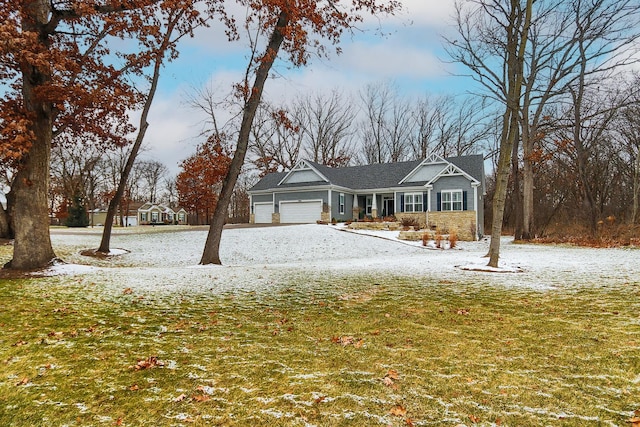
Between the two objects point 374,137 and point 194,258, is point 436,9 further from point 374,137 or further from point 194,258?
point 374,137

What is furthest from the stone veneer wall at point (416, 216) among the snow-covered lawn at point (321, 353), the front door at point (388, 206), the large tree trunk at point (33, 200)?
the large tree trunk at point (33, 200)

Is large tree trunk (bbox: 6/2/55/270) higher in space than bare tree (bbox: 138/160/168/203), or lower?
lower

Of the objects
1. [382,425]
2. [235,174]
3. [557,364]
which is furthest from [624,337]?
[235,174]

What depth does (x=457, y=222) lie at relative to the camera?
23016 millimetres

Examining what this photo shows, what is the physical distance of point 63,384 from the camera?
116 inches

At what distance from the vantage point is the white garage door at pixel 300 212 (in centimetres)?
2777

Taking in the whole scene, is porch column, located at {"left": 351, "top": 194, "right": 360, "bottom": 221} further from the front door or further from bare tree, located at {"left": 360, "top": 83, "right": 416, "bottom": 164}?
bare tree, located at {"left": 360, "top": 83, "right": 416, "bottom": 164}

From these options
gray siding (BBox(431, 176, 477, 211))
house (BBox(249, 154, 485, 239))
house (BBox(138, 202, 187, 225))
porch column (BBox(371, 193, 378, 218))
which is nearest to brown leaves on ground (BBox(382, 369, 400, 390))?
house (BBox(249, 154, 485, 239))

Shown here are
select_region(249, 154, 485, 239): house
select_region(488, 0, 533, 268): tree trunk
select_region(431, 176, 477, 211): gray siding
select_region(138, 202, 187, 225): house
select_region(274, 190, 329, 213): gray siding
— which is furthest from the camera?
select_region(138, 202, 187, 225): house

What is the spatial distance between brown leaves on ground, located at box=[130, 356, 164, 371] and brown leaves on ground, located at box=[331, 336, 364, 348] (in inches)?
67.6

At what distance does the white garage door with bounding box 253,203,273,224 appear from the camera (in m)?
30.2

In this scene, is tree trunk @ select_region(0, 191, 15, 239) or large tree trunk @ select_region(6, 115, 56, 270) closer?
large tree trunk @ select_region(6, 115, 56, 270)

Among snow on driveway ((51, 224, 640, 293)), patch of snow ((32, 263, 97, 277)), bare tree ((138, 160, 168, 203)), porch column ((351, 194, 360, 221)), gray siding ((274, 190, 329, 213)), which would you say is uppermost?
A: bare tree ((138, 160, 168, 203))

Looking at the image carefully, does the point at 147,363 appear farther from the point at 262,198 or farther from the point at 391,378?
the point at 262,198
